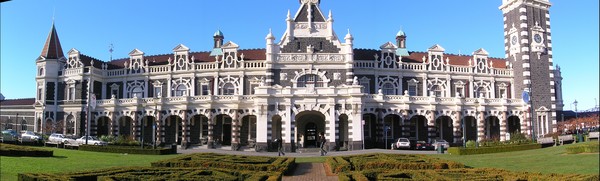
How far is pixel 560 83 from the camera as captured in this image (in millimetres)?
79562

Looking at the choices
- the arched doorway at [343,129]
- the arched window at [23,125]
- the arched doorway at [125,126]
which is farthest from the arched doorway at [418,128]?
the arched window at [23,125]

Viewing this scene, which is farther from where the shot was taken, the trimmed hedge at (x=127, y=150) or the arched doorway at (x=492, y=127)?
the arched doorway at (x=492, y=127)

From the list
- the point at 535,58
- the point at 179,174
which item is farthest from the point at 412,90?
the point at 179,174

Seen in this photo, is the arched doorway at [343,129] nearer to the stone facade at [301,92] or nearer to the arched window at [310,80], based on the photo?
the stone facade at [301,92]

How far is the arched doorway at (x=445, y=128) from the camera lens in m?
64.5

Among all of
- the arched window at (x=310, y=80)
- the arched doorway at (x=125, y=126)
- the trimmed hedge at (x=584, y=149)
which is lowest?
the trimmed hedge at (x=584, y=149)

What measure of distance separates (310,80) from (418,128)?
16239 mm

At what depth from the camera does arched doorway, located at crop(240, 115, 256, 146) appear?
61188mm

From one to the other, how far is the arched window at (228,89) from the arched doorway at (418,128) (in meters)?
23.8

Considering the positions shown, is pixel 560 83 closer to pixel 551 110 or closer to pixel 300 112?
pixel 551 110

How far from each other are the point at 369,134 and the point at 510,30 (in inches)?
1016

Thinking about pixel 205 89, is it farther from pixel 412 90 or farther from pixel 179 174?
pixel 179 174

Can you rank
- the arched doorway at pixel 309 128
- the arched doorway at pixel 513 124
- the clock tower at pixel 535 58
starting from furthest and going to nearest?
the arched doorway at pixel 513 124, the clock tower at pixel 535 58, the arched doorway at pixel 309 128

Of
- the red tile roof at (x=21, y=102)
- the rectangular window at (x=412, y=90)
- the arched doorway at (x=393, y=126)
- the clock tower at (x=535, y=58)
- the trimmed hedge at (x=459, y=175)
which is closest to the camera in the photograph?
the trimmed hedge at (x=459, y=175)
